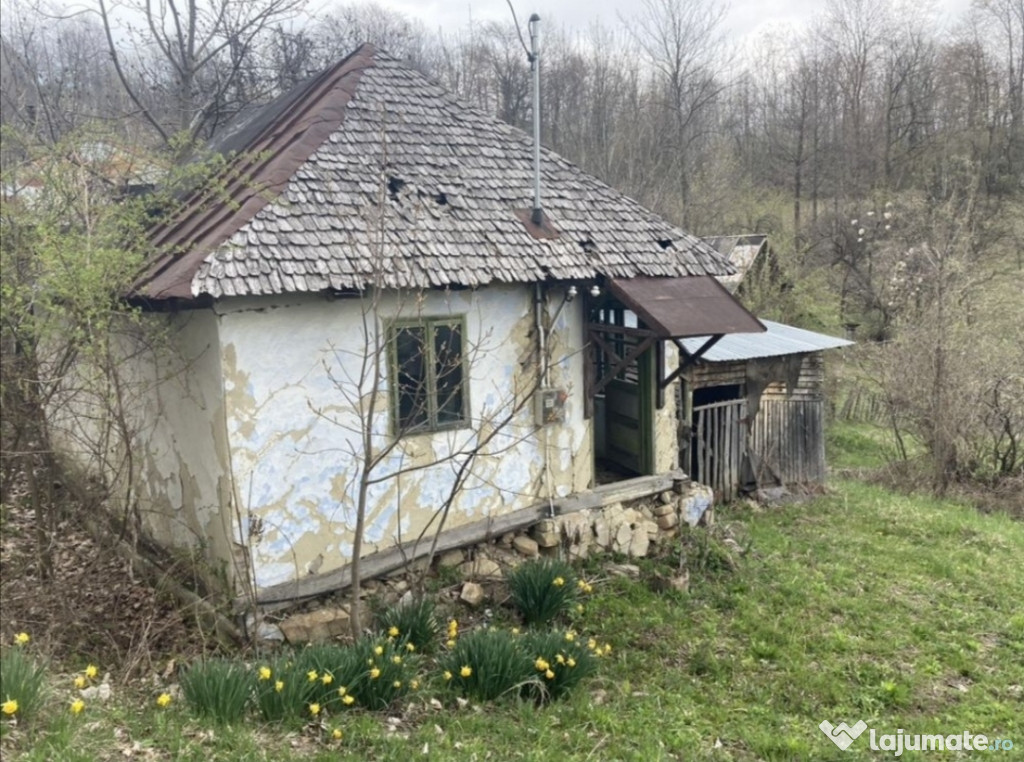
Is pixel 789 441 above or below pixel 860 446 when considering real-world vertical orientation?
above

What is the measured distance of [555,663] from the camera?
588 cm

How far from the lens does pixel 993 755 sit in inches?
221

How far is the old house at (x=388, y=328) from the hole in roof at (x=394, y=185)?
0.06 ft

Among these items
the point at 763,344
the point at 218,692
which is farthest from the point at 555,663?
the point at 763,344

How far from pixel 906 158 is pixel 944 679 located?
33.1 metres

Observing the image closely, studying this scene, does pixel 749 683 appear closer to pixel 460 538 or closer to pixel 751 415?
pixel 460 538

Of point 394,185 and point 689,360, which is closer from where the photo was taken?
point 394,185

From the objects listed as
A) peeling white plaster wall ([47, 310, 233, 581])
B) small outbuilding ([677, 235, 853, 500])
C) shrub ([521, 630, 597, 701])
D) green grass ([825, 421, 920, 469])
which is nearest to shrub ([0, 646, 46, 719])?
peeling white plaster wall ([47, 310, 233, 581])

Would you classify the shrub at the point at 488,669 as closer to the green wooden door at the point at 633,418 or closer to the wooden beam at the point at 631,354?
the wooden beam at the point at 631,354

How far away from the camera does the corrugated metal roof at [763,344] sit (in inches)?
450

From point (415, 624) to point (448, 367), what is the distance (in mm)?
2471

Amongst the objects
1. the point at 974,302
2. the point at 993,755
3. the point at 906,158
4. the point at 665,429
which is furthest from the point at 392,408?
the point at 906,158

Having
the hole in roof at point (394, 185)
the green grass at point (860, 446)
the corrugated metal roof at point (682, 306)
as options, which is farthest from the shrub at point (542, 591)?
the green grass at point (860, 446)

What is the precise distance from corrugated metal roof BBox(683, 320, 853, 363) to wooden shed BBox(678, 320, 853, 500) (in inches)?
0.7
